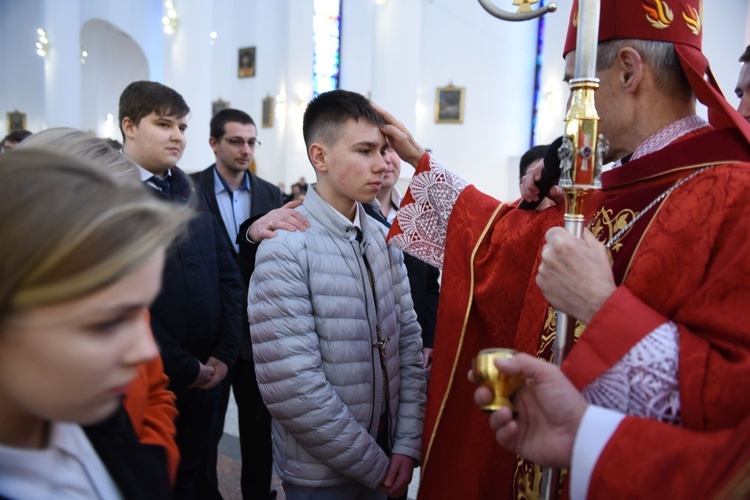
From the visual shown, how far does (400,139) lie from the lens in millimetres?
1831

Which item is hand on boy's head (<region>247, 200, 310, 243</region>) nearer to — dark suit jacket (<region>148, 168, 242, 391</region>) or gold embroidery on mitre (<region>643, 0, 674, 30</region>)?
dark suit jacket (<region>148, 168, 242, 391</region>)

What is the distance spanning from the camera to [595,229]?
4.67 ft

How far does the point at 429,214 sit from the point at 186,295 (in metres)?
1.01

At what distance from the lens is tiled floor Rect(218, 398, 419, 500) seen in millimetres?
2898

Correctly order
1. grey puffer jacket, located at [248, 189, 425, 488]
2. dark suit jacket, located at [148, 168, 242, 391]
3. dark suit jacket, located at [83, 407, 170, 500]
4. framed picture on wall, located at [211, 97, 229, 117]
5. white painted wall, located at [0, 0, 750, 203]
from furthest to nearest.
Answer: framed picture on wall, located at [211, 97, 229, 117]
white painted wall, located at [0, 0, 750, 203]
dark suit jacket, located at [148, 168, 242, 391]
grey puffer jacket, located at [248, 189, 425, 488]
dark suit jacket, located at [83, 407, 170, 500]

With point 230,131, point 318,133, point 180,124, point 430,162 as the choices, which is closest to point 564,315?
point 430,162

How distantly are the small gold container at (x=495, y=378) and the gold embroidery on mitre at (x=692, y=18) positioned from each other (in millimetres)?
906

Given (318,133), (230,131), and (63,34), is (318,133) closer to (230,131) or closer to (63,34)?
(230,131)

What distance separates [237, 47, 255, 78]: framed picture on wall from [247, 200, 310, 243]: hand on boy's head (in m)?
15.5

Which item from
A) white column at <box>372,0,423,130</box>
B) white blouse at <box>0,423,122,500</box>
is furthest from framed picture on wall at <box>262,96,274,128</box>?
white blouse at <box>0,423,122,500</box>

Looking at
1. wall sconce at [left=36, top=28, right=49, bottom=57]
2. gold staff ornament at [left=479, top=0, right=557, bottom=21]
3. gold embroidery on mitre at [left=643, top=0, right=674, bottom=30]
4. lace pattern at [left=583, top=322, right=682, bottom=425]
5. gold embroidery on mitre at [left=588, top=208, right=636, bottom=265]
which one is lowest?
lace pattern at [left=583, top=322, right=682, bottom=425]

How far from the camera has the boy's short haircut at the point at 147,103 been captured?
258 centimetres

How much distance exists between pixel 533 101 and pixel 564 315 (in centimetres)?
1379

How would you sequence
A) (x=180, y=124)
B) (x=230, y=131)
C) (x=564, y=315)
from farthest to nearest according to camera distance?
(x=230, y=131) → (x=180, y=124) → (x=564, y=315)
